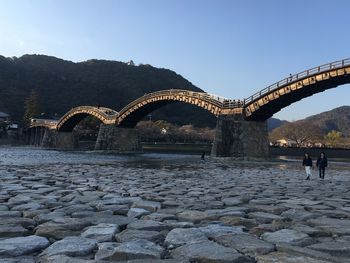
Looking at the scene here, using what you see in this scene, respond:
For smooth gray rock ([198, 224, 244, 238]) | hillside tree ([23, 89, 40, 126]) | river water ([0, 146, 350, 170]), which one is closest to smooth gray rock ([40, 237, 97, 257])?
smooth gray rock ([198, 224, 244, 238])

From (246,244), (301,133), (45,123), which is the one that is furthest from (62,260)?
(301,133)

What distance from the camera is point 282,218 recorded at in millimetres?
5672

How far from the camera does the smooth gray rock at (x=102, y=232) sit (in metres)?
4.28

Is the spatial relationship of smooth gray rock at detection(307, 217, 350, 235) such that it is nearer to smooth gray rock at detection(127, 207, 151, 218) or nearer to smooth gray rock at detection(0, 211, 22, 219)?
smooth gray rock at detection(127, 207, 151, 218)

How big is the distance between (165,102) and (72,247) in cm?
4943

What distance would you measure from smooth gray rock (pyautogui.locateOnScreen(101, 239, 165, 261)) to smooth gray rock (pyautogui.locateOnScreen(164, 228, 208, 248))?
0.23 metres

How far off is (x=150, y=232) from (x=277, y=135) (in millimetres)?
93194

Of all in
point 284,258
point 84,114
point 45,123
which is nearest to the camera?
point 284,258

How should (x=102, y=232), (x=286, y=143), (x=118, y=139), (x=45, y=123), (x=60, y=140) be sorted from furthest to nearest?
(x=286, y=143), (x=45, y=123), (x=60, y=140), (x=118, y=139), (x=102, y=232)

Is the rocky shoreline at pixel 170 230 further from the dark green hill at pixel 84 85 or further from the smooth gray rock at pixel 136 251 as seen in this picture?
the dark green hill at pixel 84 85

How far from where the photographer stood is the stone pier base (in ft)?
243

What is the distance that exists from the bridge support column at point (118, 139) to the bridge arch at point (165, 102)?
42.7 inches

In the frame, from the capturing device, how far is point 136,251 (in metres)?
3.69

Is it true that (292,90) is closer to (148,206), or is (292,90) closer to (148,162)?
(148,162)
